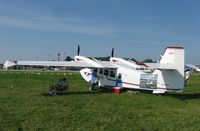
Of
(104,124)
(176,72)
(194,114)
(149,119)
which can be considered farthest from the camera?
(176,72)

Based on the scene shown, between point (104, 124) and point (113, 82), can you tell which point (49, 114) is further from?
point (113, 82)

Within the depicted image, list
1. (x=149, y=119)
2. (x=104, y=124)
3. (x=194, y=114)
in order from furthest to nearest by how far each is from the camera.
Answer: (x=194, y=114) → (x=149, y=119) → (x=104, y=124)

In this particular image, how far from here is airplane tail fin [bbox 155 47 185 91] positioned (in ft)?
Result: 65.9

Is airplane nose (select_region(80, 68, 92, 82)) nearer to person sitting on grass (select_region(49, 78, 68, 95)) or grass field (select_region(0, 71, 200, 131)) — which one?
person sitting on grass (select_region(49, 78, 68, 95))

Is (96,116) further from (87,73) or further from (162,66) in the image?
(87,73)

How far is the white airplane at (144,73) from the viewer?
20.2 metres

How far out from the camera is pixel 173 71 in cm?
2030

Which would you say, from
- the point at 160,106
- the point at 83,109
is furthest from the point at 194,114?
the point at 83,109

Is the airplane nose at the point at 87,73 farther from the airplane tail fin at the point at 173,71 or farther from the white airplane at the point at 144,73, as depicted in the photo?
the airplane tail fin at the point at 173,71

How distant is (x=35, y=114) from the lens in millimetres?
12547

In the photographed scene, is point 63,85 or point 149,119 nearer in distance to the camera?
point 149,119

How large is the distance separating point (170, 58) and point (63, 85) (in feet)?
22.6

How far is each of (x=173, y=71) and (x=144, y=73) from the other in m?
2.03

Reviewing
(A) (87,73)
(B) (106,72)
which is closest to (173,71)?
(B) (106,72)
